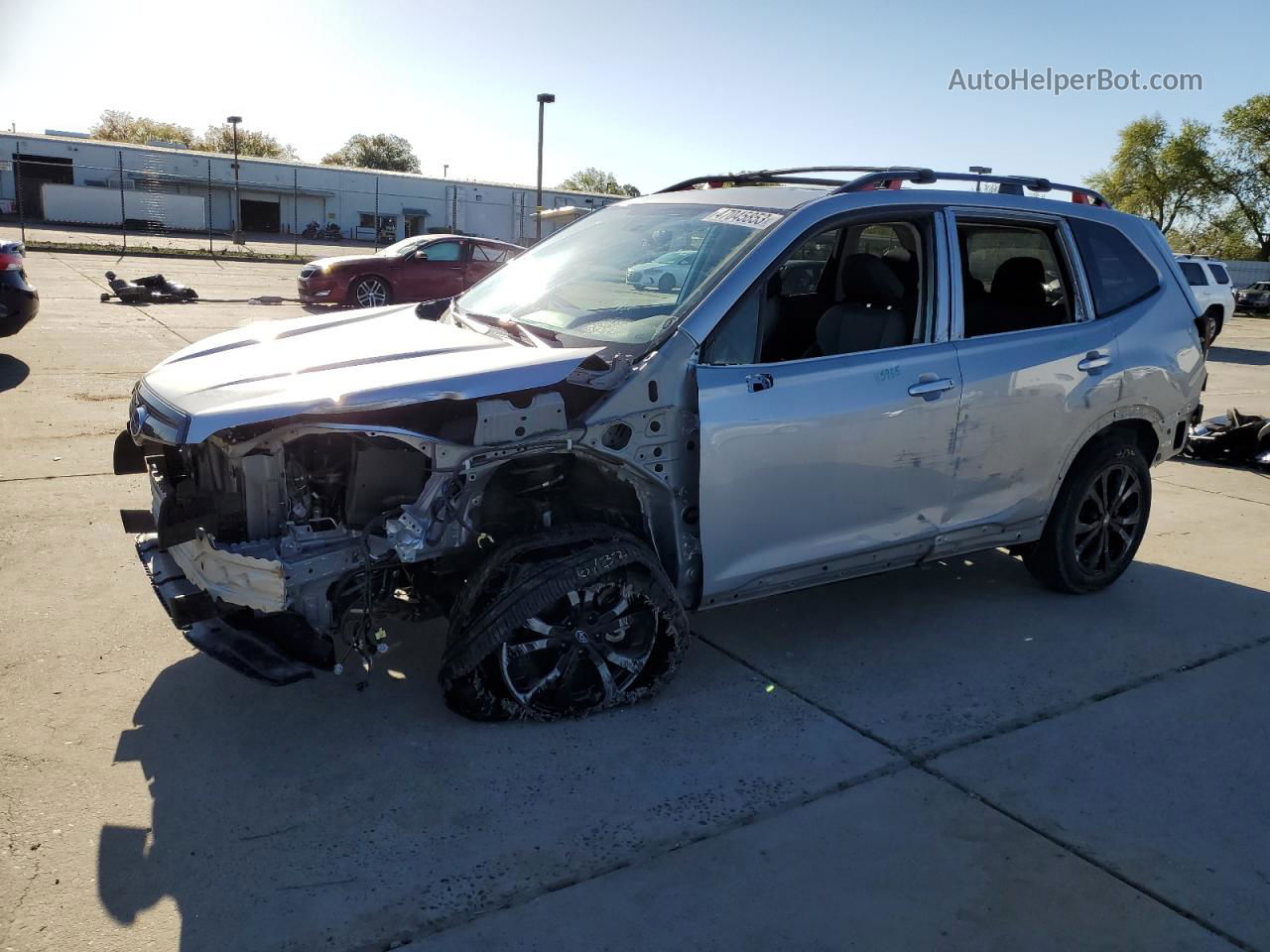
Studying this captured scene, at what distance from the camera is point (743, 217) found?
13.9 ft

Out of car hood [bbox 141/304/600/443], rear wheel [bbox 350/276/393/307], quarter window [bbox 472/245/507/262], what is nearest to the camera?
car hood [bbox 141/304/600/443]

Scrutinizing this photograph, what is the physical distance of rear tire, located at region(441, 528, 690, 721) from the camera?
11.5 feet

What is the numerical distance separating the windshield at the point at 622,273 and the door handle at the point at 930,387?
892 mm

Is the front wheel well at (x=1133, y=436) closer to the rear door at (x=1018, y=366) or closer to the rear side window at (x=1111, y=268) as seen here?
the rear door at (x=1018, y=366)

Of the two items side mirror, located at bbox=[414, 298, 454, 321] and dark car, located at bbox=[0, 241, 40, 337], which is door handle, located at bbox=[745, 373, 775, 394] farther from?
dark car, located at bbox=[0, 241, 40, 337]

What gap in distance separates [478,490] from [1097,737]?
2.50 meters

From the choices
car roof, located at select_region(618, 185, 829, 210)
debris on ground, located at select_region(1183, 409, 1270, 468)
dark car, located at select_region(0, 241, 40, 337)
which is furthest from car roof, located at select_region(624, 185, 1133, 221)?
dark car, located at select_region(0, 241, 40, 337)

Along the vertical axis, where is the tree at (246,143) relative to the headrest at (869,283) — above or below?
above

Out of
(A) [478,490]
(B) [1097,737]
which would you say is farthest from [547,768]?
(B) [1097,737]

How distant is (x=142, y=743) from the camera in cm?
347

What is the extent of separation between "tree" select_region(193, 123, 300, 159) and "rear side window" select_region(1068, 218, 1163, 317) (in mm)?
86863

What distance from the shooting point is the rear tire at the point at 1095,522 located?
5.02 meters

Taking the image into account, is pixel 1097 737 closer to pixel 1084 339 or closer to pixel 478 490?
pixel 1084 339

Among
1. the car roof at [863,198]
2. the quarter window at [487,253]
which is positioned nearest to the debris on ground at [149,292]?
the quarter window at [487,253]
